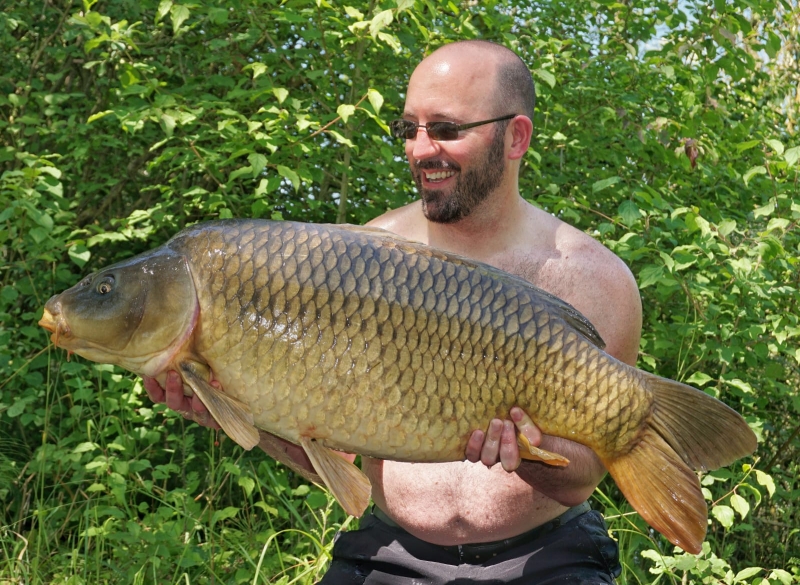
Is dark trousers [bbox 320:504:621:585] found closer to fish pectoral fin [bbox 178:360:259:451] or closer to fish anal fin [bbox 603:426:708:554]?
fish anal fin [bbox 603:426:708:554]

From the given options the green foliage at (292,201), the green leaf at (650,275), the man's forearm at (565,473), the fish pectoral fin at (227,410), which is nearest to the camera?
the fish pectoral fin at (227,410)

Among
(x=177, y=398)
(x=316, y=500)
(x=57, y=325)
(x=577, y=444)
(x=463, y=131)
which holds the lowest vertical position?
(x=316, y=500)

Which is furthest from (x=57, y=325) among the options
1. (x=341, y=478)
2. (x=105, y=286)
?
(x=341, y=478)

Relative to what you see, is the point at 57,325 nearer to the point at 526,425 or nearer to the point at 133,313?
the point at 133,313

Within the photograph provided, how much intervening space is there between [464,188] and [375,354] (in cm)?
75

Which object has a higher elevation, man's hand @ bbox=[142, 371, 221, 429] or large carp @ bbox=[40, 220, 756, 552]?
large carp @ bbox=[40, 220, 756, 552]

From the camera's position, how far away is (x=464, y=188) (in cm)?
234

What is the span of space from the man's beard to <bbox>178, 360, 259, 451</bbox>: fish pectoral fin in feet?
2.63

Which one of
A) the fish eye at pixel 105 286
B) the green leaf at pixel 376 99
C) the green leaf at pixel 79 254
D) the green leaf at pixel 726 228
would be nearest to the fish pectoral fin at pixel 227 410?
the fish eye at pixel 105 286

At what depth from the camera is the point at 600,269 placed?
2.32 m

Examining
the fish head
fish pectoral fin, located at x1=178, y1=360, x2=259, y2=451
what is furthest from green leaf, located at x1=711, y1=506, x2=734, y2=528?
the fish head

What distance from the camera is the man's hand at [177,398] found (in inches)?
71.8

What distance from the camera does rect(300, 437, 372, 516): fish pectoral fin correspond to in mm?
1764

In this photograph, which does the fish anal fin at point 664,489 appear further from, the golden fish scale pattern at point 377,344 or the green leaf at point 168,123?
the green leaf at point 168,123
